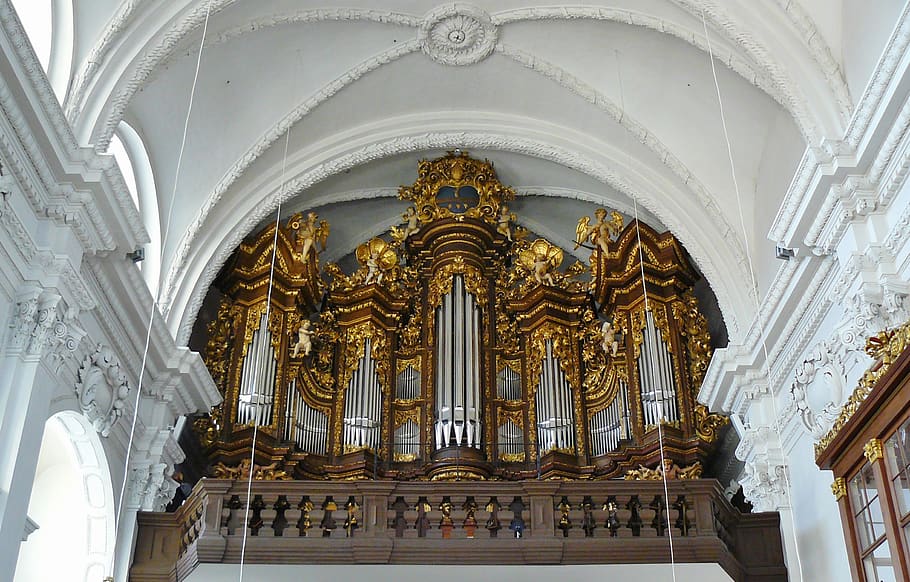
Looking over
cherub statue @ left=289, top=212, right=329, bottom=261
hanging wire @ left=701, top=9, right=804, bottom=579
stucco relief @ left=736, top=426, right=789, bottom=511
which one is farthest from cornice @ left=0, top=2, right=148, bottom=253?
A: stucco relief @ left=736, top=426, right=789, bottom=511

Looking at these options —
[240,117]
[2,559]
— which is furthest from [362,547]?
[240,117]

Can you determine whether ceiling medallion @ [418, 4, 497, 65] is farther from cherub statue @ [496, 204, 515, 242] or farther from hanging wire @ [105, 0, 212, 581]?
hanging wire @ [105, 0, 212, 581]

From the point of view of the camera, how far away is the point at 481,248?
46.6 ft

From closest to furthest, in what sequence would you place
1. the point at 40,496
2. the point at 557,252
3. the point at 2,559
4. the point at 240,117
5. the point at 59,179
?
A: the point at 2,559
the point at 59,179
the point at 40,496
the point at 240,117
the point at 557,252

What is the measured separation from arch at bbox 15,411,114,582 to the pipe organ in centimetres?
158

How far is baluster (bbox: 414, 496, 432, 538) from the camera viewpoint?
33.5 ft

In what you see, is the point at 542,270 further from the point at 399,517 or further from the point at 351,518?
the point at 351,518

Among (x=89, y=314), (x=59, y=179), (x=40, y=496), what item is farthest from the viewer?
(x=40, y=496)

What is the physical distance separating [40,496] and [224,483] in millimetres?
2661

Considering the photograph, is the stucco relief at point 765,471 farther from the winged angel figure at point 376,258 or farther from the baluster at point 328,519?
the winged angel figure at point 376,258

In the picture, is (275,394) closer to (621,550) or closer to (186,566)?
(186,566)

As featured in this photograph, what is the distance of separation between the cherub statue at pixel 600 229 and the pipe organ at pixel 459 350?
20 mm

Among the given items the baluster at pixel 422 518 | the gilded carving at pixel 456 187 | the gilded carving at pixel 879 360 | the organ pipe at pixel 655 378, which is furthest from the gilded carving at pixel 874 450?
the gilded carving at pixel 456 187

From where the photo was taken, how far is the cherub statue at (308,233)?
1365cm
